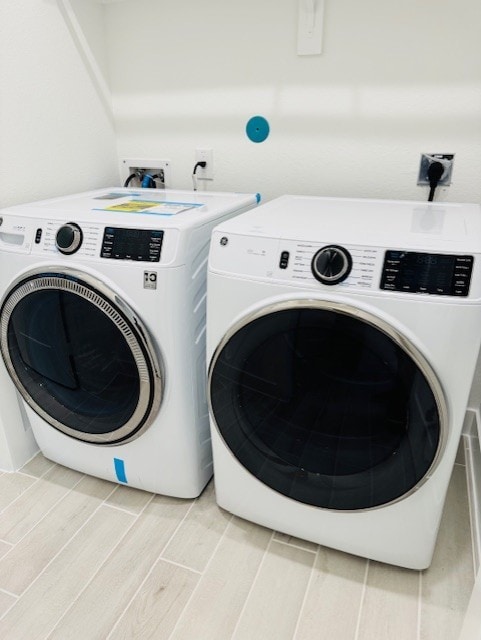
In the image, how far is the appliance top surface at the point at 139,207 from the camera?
1145 millimetres

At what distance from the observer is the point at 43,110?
4.72 feet

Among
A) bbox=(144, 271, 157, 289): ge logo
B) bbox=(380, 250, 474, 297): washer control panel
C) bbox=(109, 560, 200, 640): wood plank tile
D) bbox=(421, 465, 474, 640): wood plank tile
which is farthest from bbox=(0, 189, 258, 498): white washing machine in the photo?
bbox=(421, 465, 474, 640): wood plank tile

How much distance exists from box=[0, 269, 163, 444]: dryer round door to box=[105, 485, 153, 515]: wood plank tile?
230mm

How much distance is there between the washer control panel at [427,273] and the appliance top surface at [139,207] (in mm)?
487

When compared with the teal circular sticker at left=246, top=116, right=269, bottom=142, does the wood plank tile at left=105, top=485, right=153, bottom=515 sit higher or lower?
lower

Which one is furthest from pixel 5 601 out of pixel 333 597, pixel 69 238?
pixel 69 238

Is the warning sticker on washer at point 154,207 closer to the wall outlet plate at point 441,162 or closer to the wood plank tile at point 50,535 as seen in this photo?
the wall outlet plate at point 441,162

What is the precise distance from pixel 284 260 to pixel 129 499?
0.94 metres

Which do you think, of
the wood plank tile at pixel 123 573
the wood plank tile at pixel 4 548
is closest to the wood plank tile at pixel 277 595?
the wood plank tile at pixel 123 573

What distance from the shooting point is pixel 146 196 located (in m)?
1.52

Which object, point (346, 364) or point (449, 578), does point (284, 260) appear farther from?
point (449, 578)

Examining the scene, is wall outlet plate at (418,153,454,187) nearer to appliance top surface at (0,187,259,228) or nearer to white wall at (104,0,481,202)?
white wall at (104,0,481,202)

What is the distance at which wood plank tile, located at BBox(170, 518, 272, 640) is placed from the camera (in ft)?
3.46

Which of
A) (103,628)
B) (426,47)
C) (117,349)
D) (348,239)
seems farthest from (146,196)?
(103,628)
